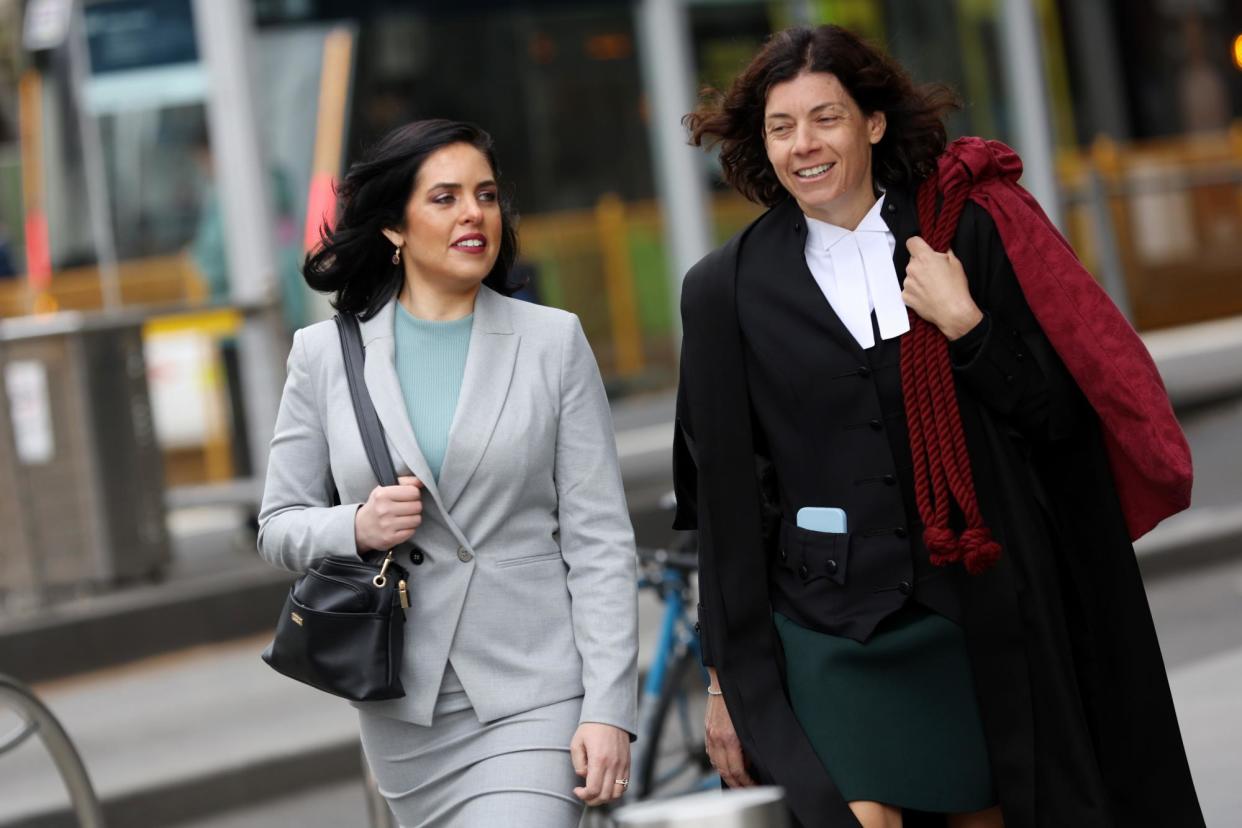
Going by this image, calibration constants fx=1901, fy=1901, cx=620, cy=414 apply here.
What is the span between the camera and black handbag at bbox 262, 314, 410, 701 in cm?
306

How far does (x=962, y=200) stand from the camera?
3170 millimetres

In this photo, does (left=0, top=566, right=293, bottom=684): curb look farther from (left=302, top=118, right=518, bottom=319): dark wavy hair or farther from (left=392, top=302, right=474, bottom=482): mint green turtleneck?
(left=392, top=302, right=474, bottom=482): mint green turtleneck

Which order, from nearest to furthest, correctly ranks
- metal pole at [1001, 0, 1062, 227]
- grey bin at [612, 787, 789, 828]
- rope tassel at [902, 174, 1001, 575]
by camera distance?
grey bin at [612, 787, 789, 828]
rope tassel at [902, 174, 1001, 575]
metal pole at [1001, 0, 1062, 227]

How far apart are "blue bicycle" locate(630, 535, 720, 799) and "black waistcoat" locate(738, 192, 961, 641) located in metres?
2.14

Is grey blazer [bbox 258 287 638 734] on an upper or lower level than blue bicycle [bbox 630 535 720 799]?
upper

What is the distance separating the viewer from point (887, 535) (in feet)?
10.2

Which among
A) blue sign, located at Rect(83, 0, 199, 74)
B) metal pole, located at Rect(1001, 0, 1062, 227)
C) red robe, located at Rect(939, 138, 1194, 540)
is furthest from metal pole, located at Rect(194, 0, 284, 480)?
red robe, located at Rect(939, 138, 1194, 540)

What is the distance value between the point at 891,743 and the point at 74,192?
9.93m

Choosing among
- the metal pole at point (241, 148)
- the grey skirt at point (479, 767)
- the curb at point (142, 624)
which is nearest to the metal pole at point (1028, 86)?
the metal pole at point (241, 148)

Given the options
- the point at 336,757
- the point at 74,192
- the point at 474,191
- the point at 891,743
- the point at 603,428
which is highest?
the point at 74,192

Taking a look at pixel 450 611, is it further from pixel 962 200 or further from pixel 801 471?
pixel 962 200

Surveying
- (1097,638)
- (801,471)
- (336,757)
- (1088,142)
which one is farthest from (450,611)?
(1088,142)

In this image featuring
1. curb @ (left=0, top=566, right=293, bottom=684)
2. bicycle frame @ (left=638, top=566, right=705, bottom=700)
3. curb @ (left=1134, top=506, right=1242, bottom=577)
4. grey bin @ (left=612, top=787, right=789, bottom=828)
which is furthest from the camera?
curb @ (left=1134, top=506, right=1242, bottom=577)

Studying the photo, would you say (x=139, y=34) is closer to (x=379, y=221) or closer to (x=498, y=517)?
(x=379, y=221)
